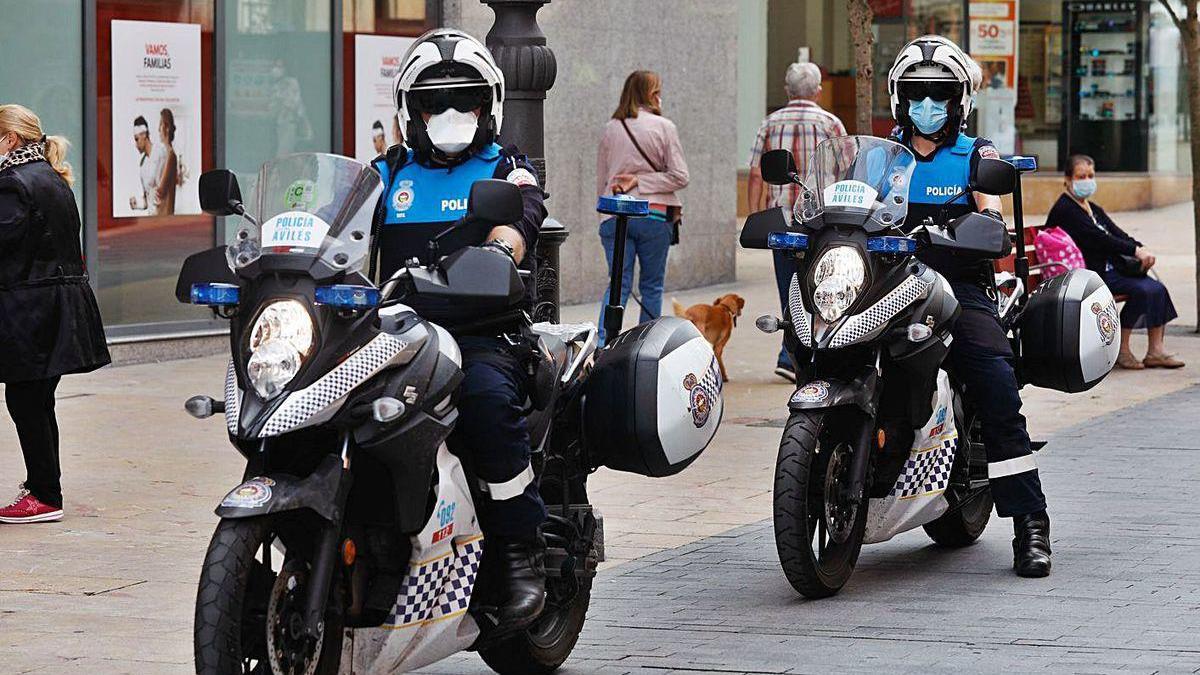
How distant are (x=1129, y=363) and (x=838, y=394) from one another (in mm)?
7671

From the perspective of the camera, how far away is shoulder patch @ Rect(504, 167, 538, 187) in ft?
17.9

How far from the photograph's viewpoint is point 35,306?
832 centimetres

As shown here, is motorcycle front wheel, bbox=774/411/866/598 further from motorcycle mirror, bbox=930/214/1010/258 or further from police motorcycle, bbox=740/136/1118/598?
motorcycle mirror, bbox=930/214/1010/258

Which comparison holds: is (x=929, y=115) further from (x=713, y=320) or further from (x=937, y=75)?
(x=713, y=320)

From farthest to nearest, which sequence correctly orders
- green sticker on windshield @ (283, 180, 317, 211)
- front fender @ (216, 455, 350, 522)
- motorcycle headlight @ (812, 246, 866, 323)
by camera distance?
motorcycle headlight @ (812, 246, 866, 323) → green sticker on windshield @ (283, 180, 317, 211) → front fender @ (216, 455, 350, 522)

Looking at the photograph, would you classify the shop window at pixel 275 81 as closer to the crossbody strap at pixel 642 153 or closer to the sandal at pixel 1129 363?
the crossbody strap at pixel 642 153

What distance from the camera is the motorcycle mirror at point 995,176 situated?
6898 mm

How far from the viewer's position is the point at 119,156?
13.6 metres

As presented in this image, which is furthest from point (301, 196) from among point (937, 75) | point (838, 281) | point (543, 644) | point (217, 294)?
point (937, 75)

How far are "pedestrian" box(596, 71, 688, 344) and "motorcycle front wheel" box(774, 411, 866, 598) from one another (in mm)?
6133

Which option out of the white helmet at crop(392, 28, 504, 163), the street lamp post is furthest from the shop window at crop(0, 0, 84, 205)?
the white helmet at crop(392, 28, 504, 163)

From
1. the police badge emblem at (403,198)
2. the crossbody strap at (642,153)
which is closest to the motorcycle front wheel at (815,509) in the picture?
the police badge emblem at (403,198)

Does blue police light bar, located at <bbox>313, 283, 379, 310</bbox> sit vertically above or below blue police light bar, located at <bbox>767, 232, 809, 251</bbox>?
below

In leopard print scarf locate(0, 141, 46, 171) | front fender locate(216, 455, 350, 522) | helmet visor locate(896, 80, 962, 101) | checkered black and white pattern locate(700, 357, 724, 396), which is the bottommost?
front fender locate(216, 455, 350, 522)
